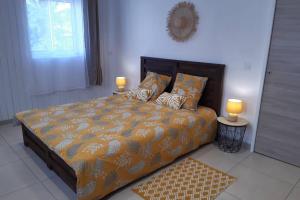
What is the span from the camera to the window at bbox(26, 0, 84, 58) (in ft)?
12.1

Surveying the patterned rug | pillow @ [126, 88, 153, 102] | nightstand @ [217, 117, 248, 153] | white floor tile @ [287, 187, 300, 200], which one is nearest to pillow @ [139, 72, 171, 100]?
pillow @ [126, 88, 153, 102]

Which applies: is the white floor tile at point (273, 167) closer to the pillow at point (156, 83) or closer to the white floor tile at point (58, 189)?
the pillow at point (156, 83)

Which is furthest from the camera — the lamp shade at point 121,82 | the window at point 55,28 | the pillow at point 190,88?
the lamp shade at point 121,82

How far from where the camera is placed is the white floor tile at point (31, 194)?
211 centimetres

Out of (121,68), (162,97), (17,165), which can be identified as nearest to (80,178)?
(17,165)

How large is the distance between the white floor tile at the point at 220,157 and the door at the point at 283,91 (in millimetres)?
347

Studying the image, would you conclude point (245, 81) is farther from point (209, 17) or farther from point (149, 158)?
point (149, 158)

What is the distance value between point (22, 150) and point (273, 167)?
310cm

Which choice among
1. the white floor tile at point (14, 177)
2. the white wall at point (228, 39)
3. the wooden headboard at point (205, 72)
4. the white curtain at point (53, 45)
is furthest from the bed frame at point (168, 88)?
the white curtain at point (53, 45)

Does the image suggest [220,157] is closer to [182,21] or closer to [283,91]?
[283,91]

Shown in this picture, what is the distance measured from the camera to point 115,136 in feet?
7.41

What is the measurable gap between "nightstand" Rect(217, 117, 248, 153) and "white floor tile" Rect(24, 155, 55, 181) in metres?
2.13

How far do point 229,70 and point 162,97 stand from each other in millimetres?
1003

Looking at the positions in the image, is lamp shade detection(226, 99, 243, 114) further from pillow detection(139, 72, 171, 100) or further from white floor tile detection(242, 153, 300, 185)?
pillow detection(139, 72, 171, 100)
